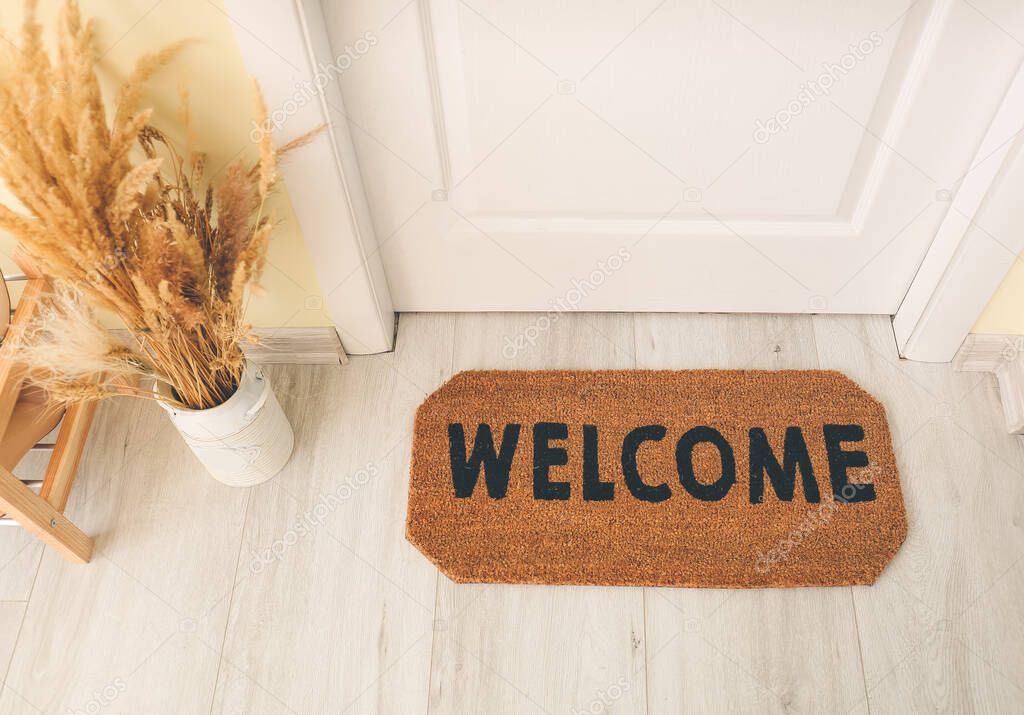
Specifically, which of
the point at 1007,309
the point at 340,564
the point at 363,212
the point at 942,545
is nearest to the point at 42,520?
the point at 340,564

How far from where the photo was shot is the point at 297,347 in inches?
70.1

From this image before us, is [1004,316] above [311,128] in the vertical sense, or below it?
below

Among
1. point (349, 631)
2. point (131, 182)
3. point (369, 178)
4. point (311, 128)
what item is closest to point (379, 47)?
point (311, 128)

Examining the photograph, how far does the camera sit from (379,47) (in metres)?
1.32

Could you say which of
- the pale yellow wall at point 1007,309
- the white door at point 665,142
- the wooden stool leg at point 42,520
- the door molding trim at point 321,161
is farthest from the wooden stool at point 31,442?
the pale yellow wall at point 1007,309

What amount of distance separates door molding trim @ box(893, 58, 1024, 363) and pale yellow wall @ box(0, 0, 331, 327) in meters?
1.29

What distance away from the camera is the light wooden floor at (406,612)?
4.70 feet

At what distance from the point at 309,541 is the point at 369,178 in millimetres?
744

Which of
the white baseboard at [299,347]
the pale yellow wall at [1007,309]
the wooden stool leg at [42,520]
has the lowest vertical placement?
the pale yellow wall at [1007,309]

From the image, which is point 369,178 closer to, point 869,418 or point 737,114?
point 737,114

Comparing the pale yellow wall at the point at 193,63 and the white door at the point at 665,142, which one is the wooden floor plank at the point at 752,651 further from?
the pale yellow wall at the point at 193,63

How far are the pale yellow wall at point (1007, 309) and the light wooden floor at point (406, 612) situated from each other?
146 millimetres

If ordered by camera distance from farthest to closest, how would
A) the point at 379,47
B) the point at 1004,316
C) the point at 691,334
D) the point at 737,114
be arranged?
the point at 691,334
the point at 1004,316
the point at 737,114
the point at 379,47

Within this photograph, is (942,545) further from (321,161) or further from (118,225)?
(118,225)
